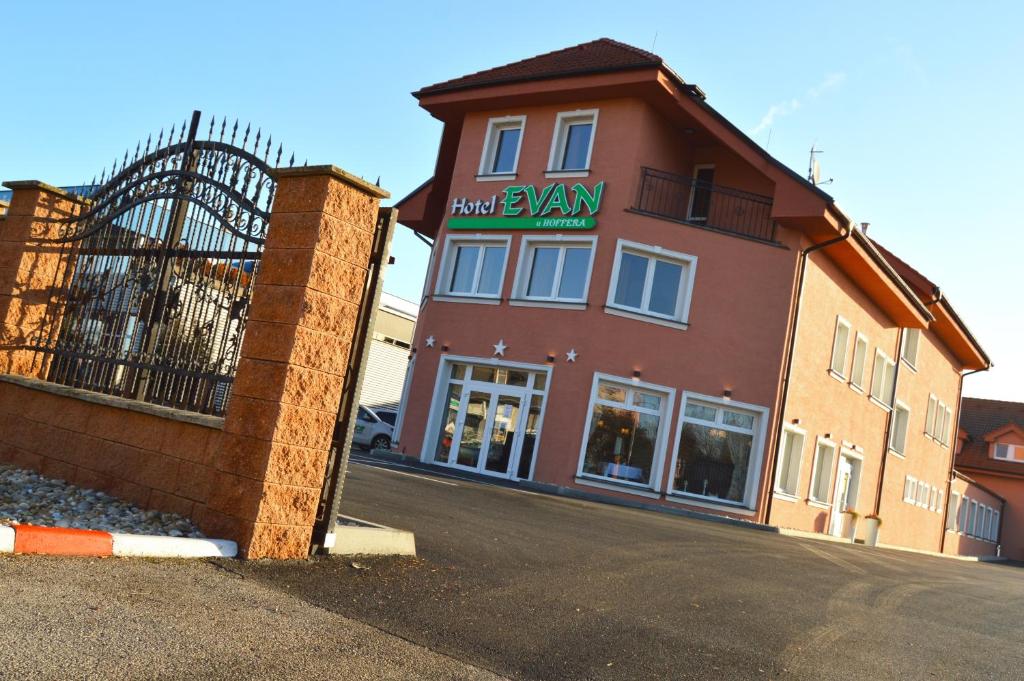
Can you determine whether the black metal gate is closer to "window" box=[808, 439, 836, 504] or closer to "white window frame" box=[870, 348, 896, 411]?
"window" box=[808, 439, 836, 504]

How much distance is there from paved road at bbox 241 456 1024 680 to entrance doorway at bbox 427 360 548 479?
361 inches

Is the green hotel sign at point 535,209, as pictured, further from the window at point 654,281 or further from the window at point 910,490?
the window at point 910,490

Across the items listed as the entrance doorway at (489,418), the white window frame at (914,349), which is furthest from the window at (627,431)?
the white window frame at (914,349)

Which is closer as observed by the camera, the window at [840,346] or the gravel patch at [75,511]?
the gravel patch at [75,511]

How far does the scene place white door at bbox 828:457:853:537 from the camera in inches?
948

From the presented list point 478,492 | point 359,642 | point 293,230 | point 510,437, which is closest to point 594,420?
point 510,437

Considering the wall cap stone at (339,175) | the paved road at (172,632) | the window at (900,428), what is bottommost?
the paved road at (172,632)

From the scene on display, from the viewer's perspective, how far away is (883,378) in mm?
27250

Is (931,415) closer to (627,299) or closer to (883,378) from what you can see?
(883,378)

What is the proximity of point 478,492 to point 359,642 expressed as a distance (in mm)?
9546

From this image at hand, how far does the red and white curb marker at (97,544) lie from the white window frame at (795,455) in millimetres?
16665

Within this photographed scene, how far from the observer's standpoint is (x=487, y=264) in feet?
70.4

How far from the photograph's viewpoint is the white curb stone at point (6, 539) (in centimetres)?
470

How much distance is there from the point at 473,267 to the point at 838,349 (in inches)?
375
